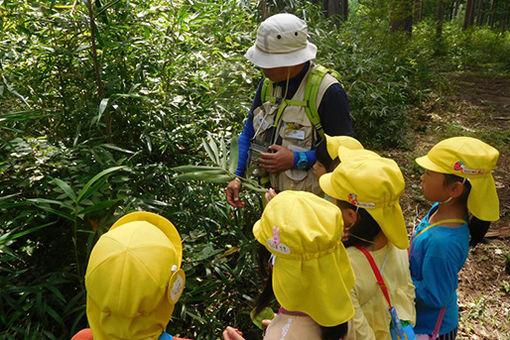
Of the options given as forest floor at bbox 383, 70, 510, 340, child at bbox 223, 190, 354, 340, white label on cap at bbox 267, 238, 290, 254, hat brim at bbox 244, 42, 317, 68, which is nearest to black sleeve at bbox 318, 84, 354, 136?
hat brim at bbox 244, 42, 317, 68

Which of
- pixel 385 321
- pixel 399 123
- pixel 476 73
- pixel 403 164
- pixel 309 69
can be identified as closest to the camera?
pixel 385 321

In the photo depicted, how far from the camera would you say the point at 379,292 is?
56.3 inches

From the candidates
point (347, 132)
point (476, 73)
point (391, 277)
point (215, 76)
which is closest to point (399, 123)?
point (215, 76)

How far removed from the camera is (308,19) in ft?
13.8

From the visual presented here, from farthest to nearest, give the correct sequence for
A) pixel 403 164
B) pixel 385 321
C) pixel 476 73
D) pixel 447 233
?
pixel 476 73 < pixel 403 164 < pixel 447 233 < pixel 385 321

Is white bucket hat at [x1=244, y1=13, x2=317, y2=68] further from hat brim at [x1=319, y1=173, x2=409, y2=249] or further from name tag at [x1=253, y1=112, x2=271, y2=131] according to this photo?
hat brim at [x1=319, y1=173, x2=409, y2=249]

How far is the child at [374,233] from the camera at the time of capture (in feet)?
4.47

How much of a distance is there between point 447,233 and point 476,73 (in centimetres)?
1038

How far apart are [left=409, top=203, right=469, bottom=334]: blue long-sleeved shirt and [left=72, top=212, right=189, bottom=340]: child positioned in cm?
113

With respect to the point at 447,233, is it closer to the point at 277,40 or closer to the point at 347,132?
the point at 347,132

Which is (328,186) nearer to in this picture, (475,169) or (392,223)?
(392,223)

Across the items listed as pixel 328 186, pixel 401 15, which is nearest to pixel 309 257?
pixel 328 186

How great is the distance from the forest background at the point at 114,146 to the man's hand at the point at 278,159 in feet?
0.68

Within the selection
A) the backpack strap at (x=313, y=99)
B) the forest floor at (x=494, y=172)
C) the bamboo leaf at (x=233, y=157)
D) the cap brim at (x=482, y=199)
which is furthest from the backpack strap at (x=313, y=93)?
the forest floor at (x=494, y=172)
